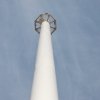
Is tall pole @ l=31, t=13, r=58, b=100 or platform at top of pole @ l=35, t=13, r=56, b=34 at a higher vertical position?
platform at top of pole @ l=35, t=13, r=56, b=34

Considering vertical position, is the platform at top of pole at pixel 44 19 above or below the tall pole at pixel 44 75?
above

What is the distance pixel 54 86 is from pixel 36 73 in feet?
8.09

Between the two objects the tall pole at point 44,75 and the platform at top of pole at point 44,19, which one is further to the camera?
the platform at top of pole at point 44,19

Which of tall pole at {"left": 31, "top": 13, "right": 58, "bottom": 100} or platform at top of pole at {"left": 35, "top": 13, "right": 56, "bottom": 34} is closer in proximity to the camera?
tall pole at {"left": 31, "top": 13, "right": 58, "bottom": 100}

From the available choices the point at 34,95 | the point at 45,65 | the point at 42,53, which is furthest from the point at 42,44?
the point at 34,95

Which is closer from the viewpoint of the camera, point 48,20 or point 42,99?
point 42,99

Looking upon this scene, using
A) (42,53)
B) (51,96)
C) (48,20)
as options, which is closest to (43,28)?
(48,20)

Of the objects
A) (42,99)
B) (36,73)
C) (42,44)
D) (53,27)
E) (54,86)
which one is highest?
(53,27)

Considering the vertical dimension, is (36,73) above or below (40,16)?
below

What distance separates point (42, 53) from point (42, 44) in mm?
2686

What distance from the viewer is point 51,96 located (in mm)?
22016

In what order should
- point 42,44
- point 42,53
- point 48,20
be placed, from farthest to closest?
point 48,20
point 42,44
point 42,53

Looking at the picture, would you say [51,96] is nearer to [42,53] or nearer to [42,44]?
[42,53]

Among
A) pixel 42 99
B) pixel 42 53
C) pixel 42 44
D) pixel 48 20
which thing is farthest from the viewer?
pixel 48 20
